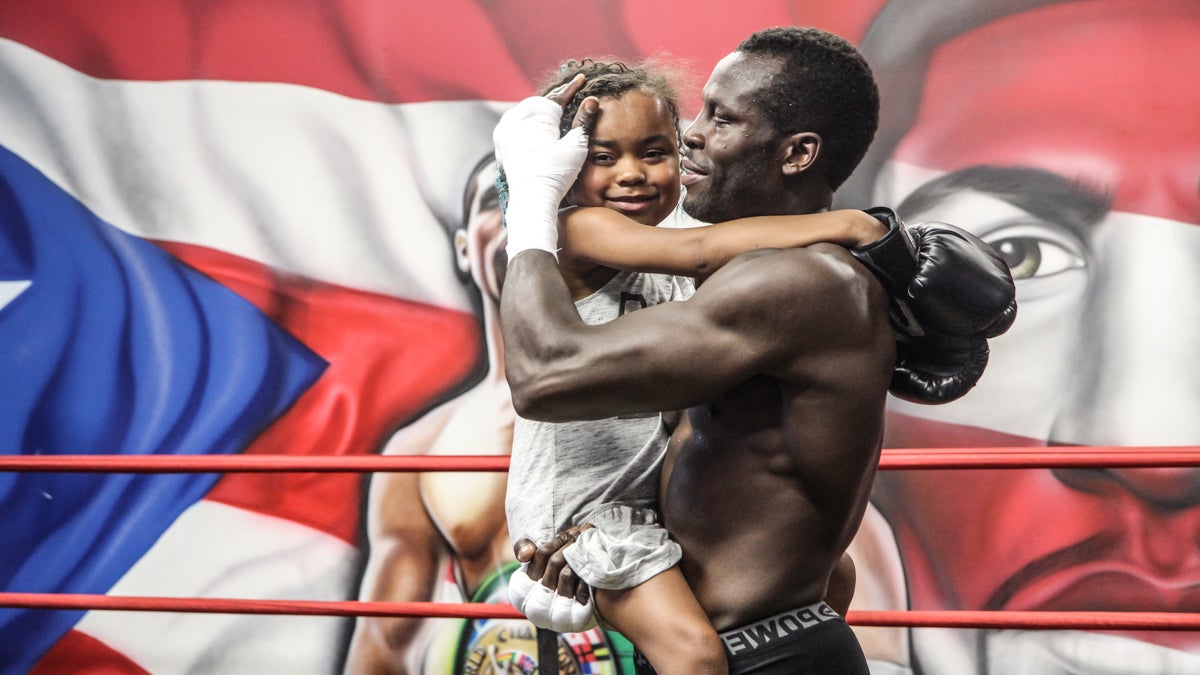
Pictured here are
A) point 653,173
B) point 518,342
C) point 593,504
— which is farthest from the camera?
point 653,173

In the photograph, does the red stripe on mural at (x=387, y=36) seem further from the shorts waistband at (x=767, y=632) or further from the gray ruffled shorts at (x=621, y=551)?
the shorts waistband at (x=767, y=632)

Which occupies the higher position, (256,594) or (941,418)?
(941,418)

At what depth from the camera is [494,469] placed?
1904mm

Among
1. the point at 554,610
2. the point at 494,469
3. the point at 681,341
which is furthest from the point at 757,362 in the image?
the point at 494,469

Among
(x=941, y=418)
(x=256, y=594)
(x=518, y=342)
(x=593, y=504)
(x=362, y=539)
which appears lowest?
(x=256, y=594)

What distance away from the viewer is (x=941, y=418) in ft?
9.91

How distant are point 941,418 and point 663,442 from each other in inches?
72.2

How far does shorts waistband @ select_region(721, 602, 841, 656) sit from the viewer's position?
1.21 m

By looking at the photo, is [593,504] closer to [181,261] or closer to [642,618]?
[642,618]

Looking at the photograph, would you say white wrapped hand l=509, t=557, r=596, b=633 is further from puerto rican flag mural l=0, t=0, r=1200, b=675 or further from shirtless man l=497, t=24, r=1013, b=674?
puerto rican flag mural l=0, t=0, r=1200, b=675

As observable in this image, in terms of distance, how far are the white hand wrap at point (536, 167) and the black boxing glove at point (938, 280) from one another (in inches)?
14.7

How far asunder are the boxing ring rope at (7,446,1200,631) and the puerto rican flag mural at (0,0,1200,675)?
3.71ft

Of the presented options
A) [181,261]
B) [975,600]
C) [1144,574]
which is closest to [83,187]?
[181,261]

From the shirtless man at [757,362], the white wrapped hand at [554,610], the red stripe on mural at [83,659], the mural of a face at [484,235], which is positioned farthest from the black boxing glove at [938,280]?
the red stripe on mural at [83,659]
